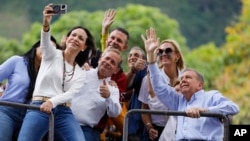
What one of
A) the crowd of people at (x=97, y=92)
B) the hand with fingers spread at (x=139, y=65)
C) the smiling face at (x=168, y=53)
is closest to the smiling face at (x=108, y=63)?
the crowd of people at (x=97, y=92)

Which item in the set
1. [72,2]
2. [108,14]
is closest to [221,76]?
[72,2]

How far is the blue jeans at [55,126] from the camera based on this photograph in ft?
37.4

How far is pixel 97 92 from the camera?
1235 centimetres

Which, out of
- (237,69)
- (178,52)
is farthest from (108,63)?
(237,69)

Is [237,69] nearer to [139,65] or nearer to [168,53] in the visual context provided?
[139,65]

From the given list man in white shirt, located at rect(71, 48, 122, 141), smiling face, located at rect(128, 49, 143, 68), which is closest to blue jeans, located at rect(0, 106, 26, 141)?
man in white shirt, located at rect(71, 48, 122, 141)

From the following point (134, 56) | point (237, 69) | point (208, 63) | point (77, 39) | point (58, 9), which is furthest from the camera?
point (208, 63)

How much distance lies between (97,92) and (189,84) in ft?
3.48

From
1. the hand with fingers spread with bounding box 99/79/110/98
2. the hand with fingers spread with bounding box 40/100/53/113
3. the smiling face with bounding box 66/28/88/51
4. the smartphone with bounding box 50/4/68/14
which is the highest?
the smartphone with bounding box 50/4/68/14

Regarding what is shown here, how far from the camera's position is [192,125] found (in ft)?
38.6

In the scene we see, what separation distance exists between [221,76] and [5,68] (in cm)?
Answer: 3504

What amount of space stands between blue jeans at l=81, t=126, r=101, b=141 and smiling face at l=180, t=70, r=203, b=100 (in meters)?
1.12

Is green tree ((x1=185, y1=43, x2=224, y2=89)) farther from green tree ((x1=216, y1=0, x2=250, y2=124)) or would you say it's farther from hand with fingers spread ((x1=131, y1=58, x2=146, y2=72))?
hand with fingers spread ((x1=131, y1=58, x2=146, y2=72))

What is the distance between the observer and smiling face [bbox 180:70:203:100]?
11932 mm
